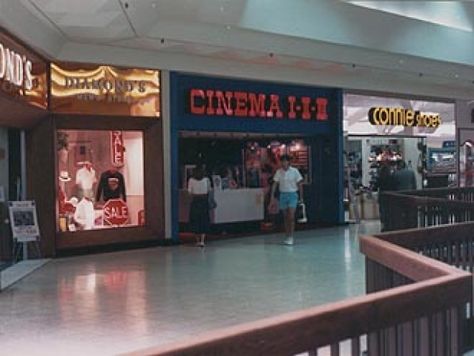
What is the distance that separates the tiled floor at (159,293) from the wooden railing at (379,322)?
2.48 meters

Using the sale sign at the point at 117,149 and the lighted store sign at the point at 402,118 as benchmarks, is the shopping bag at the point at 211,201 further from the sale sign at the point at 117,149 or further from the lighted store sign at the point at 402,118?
the lighted store sign at the point at 402,118

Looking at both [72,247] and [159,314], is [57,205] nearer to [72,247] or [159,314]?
[72,247]

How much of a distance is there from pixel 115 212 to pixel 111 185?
495 mm

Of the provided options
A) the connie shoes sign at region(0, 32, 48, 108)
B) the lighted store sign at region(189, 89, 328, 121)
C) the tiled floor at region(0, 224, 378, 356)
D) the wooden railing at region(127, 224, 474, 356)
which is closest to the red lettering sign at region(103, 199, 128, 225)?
the tiled floor at region(0, 224, 378, 356)

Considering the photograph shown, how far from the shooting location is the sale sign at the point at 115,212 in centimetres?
1251

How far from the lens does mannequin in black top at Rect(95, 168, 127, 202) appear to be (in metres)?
12.5

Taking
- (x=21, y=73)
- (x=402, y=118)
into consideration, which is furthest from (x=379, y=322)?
(x=402, y=118)

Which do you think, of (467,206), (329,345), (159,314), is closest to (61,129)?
(159,314)

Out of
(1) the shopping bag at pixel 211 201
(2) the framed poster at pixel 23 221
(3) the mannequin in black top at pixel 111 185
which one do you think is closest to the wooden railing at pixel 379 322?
(2) the framed poster at pixel 23 221

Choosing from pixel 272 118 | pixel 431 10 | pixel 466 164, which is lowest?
pixel 466 164

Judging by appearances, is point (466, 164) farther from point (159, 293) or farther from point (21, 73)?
point (159, 293)

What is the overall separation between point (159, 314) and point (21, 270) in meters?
3.99

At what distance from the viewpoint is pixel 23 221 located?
1047 cm

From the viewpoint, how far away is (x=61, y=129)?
1162 centimetres
